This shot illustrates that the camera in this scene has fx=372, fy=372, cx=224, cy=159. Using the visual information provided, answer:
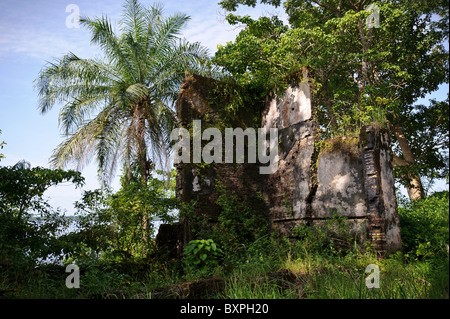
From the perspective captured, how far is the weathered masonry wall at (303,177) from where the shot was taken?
6.76 metres

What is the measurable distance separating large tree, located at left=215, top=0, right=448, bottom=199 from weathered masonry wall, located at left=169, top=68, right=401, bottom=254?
358 cm

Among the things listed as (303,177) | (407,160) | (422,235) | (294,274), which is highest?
(407,160)

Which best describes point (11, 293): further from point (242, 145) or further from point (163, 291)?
point (242, 145)

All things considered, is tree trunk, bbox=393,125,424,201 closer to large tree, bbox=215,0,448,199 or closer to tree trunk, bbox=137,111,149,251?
large tree, bbox=215,0,448,199

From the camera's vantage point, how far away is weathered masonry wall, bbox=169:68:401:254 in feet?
22.2

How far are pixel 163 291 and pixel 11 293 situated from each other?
1.89 m

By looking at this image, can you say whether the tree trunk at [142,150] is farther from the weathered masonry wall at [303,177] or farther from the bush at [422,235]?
the bush at [422,235]

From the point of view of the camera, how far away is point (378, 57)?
12.9m

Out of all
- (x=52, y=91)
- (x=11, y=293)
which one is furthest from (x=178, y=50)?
(x=11, y=293)

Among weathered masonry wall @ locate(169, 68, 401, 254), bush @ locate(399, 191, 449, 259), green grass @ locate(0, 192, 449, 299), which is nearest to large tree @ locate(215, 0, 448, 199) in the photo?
weathered masonry wall @ locate(169, 68, 401, 254)

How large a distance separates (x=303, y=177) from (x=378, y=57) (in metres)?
7.34

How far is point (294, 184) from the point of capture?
26.5 ft

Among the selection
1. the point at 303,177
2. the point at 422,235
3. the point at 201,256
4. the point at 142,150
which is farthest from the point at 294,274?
the point at 142,150

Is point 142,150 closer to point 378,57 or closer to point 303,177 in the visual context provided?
point 303,177
